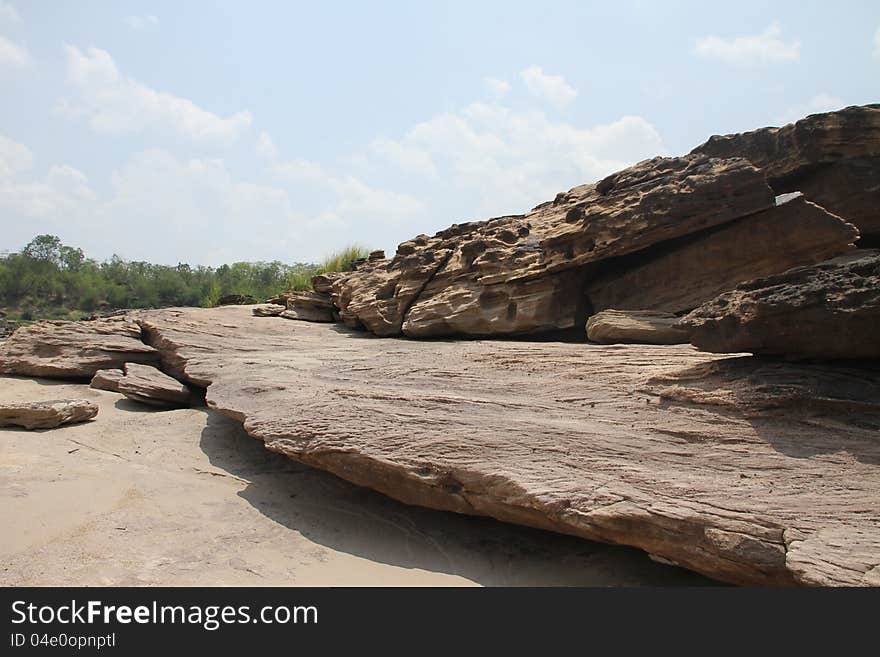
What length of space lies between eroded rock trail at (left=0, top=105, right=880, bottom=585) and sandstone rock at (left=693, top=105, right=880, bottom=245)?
19 mm

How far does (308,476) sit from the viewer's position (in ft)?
14.9

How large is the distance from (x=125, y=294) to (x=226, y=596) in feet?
97.1

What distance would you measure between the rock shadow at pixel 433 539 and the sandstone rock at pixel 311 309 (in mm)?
4674

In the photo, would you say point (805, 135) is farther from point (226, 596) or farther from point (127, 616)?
point (127, 616)

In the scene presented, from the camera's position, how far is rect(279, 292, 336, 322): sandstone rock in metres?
9.16

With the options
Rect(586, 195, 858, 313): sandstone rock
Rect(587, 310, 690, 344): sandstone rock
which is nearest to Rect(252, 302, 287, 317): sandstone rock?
Rect(586, 195, 858, 313): sandstone rock

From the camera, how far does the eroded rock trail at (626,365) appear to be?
2.75 metres

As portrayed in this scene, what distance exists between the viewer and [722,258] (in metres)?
5.31

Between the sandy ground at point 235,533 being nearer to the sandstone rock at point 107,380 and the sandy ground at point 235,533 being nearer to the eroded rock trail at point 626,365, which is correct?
the eroded rock trail at point 626,365

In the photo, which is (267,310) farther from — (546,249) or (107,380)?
(546,249)

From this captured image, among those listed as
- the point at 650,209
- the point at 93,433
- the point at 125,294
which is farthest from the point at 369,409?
the point at 125,294

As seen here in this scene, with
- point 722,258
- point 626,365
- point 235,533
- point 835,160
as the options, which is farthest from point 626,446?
point 835,160

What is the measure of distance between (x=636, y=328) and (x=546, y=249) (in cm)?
150

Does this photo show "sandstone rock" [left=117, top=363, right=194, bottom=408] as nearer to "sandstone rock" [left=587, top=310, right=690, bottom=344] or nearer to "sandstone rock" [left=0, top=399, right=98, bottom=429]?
"sandstone rock" [left=0, top=399, right=98, bottom=429]
